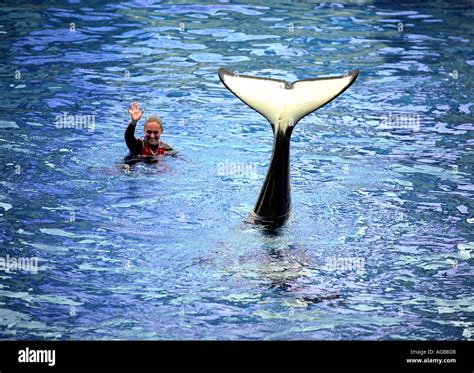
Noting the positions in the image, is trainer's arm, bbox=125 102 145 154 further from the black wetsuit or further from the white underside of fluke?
the white underside of fluke

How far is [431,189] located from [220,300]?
362 centimetres

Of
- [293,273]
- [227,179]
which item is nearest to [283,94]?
[293,273]

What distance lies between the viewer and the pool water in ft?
28.3


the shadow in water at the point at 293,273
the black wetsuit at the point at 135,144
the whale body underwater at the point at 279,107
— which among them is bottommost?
the shadow in water at the point at 293,273

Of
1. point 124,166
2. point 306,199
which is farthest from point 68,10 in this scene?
point 306,199

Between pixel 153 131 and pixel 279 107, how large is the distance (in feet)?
7.99

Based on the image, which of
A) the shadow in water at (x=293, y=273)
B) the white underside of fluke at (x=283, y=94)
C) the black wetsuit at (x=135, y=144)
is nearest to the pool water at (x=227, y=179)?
the shadow in water at (x=293, y=273)

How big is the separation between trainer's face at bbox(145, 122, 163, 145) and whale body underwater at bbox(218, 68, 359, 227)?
2130 mm

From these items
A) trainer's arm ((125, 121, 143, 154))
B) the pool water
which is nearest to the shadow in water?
the pool water

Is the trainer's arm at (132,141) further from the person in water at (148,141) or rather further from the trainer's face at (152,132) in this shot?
the trainer's face at (152,132)

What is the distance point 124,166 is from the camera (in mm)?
11898

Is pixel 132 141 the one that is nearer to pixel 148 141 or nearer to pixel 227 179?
pixel 148 141

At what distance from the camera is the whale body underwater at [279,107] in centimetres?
957

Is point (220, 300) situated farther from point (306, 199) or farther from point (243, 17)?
point (243, 17)
